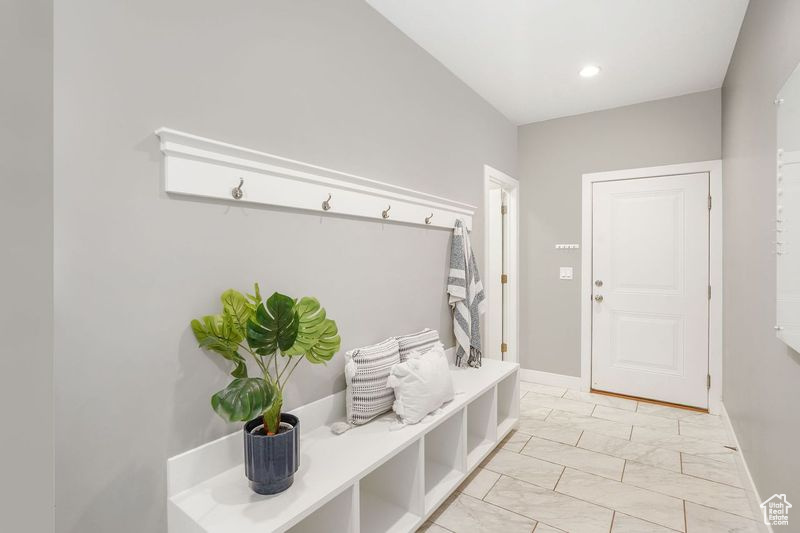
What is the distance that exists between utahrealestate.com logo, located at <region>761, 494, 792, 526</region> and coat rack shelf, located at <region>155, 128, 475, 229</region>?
2043mm

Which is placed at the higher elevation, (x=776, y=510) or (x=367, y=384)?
(x=367, y=384)

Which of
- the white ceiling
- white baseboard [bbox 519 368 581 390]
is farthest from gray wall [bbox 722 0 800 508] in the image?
white baseboard [bbox 519 368 581 390]

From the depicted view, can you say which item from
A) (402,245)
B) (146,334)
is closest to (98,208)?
(146,334)

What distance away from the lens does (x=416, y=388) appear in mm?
1894

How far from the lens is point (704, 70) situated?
2.91m

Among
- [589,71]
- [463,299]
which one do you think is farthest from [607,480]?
[589,71]

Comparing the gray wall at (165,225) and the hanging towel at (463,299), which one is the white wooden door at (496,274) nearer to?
the hanging towel at (463,299)

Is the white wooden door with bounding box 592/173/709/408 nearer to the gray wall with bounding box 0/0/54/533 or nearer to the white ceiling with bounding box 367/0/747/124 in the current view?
the white ceiling with bounding box 367/0/747/124

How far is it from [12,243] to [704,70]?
390 cm

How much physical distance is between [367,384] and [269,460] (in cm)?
66

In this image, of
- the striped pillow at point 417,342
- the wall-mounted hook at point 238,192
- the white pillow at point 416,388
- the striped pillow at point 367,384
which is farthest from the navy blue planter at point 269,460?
the striped pillow at point 417,342

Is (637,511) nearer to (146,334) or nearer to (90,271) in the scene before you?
(146,334)

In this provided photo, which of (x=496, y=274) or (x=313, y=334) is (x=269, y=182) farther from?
(x=496, y=274)

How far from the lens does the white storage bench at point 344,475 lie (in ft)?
4.06
